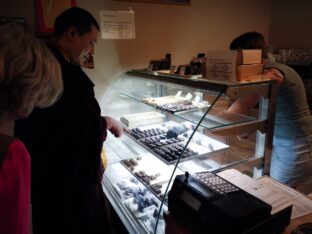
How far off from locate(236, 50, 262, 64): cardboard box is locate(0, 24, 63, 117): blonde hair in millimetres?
918

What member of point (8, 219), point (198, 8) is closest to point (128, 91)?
point (198, 8)

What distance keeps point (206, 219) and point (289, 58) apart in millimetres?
3358

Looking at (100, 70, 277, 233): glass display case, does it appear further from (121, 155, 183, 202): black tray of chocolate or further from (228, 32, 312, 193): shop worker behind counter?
(228, 32, 312, 193): shop worker behind counter

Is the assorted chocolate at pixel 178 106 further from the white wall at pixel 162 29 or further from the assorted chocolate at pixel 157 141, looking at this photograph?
the white wall at pixel 162 29

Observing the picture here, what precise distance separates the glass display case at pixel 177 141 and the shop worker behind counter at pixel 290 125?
19 cm

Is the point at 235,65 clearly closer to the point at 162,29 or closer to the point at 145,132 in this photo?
the point at 145,132

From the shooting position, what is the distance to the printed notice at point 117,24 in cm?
239

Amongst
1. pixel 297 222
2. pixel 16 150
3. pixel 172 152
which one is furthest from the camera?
pixel 172 152

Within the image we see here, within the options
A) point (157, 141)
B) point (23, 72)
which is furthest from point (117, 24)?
point (23, 72)

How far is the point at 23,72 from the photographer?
0.74m

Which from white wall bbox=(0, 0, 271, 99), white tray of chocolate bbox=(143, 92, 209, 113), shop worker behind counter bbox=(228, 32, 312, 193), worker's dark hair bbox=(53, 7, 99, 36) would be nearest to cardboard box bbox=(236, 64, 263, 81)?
shop worker behind counter bbox=(228, 32, 312, 193)

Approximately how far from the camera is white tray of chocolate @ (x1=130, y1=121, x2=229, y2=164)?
1.67 metres

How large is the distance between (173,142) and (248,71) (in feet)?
2.53

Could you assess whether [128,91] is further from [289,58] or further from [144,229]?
[289,58]
